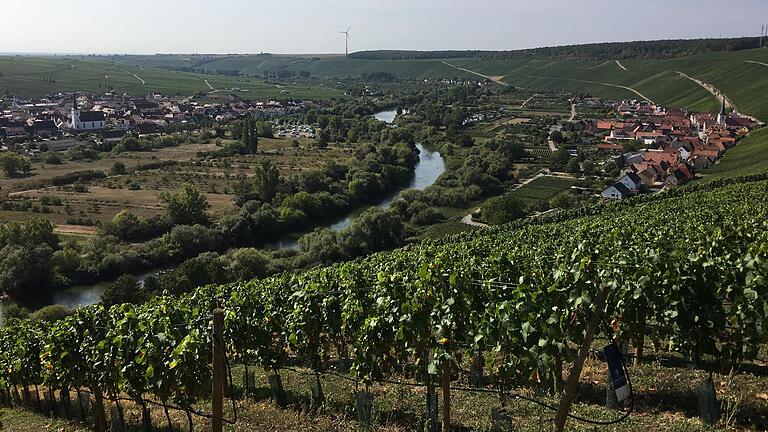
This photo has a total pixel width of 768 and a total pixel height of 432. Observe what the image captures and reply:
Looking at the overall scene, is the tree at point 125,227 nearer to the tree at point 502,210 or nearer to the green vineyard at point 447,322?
the tree at point 502,210

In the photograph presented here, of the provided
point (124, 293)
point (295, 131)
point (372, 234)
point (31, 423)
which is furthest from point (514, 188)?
point (295, 131)

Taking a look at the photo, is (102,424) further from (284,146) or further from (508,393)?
(284,146)

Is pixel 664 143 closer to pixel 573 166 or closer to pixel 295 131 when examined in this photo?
pixel 573 166

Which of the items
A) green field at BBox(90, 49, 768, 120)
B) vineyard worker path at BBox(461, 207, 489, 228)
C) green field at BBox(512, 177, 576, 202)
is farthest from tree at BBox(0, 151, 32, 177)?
green field at BBox(90, 49, 768, 120)

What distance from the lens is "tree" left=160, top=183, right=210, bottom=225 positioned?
4931 centimetres

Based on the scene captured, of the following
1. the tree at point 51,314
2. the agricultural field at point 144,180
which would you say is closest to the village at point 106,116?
the agricultural field at point 144,180

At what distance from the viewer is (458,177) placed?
216 ft

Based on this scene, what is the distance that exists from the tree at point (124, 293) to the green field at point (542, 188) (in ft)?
130

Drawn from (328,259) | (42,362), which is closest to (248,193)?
A: (328,259)

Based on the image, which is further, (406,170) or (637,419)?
(406,170)

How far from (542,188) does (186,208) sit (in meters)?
38.8

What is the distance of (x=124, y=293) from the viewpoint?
105ft

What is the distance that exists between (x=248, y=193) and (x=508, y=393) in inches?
2064

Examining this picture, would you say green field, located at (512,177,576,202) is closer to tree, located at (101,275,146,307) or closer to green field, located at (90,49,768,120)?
tree, located at (101,275,146,307)
